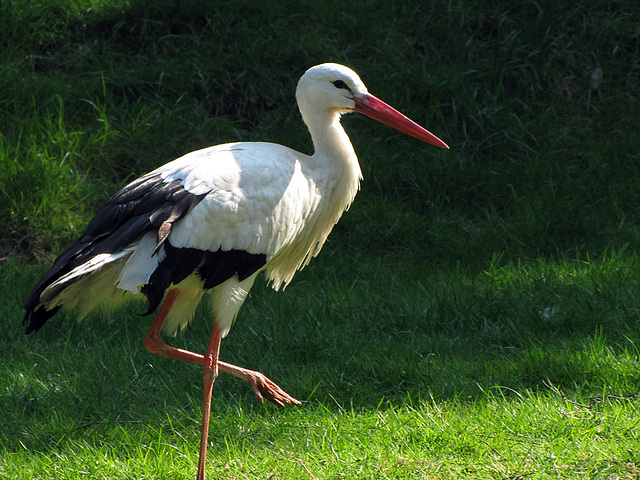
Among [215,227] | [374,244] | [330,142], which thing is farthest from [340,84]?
[374,244]

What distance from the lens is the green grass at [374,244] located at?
3146 mm

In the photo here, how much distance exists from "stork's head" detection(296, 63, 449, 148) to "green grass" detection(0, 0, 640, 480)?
1.05 m

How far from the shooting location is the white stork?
3121 millimetres

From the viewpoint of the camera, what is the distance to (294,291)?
466 cm

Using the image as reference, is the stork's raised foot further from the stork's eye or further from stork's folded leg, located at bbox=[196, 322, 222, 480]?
the stork's eye

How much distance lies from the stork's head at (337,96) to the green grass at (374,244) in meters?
1.05

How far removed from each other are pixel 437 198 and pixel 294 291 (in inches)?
55.0

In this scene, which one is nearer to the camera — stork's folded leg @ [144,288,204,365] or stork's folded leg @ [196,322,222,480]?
stork's folded leg @ [196,322,222,480]

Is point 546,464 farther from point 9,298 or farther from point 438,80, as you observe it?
point 438,80

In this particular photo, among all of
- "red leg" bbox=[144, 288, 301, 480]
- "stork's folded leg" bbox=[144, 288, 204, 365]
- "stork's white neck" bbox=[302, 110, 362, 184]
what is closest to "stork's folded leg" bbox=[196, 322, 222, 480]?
"red leg" bbox=[144, 288, 301, 480]

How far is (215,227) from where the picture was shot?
3.24 m

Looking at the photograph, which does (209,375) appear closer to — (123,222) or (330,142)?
(123,222)

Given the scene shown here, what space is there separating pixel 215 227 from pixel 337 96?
2.87ft

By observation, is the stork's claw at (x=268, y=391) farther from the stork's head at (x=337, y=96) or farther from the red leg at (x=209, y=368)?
the stork's head at (x=337, y=96)
